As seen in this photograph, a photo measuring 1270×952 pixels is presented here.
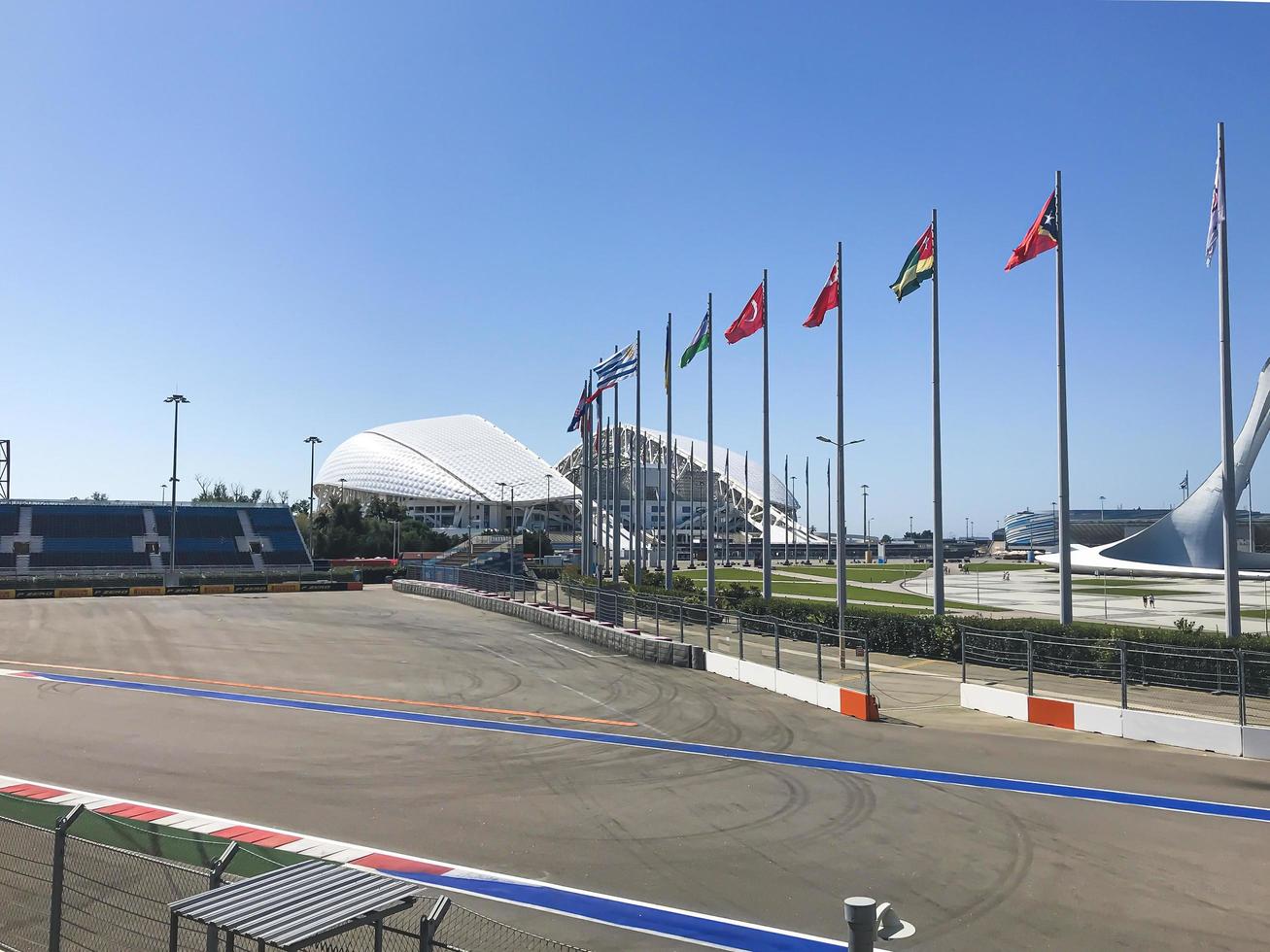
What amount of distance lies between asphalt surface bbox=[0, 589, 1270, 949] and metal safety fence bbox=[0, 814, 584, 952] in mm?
940

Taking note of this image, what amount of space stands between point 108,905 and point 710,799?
761 centimetres

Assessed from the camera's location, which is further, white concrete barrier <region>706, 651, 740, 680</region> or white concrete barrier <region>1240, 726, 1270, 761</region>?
white concrete barrier <region>706, 651, 740, 680</region>

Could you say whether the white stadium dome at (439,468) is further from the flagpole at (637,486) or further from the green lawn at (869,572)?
the flagpole at (637,486)

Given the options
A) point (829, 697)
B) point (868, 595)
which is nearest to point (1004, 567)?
point (868, 595)

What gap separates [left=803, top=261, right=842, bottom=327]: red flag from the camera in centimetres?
2770

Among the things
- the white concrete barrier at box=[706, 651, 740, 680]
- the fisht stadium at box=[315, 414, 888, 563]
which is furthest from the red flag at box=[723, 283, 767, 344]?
the fisht stadium at box=[315, 414, 888, 563]

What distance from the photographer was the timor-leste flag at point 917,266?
25891mm

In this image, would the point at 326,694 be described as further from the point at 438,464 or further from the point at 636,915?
the point at 438,464

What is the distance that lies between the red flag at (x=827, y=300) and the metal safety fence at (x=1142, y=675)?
10.6m

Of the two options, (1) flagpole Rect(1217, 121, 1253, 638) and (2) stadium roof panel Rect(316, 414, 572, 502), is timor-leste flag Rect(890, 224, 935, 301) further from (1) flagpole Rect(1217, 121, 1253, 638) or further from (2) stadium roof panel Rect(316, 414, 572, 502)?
(2) stadium roof panel Rect(316, 414, 572, 502)

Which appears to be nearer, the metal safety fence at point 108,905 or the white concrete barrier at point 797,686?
the metal safety fence at point 108,905

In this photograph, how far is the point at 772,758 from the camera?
15.1m

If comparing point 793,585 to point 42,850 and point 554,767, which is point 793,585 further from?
point 42,850

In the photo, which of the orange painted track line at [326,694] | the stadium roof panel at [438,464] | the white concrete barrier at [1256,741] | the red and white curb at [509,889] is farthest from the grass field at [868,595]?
the stadium roof panel at [438,464]
